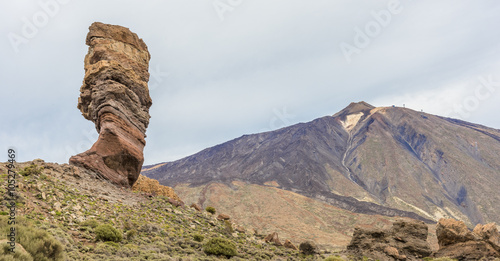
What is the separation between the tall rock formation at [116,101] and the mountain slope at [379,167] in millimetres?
72899

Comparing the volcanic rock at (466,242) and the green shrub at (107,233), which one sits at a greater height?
the green shrub at (107,233)

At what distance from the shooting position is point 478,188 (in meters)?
117

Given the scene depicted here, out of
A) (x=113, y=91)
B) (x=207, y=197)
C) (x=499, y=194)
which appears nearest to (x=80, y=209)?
(x=113, y=91)

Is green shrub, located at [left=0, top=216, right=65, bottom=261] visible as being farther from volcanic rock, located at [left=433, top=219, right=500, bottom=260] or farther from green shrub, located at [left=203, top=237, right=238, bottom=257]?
volcanic rock, located at [left=433, top=219, right=500, bottom=260]

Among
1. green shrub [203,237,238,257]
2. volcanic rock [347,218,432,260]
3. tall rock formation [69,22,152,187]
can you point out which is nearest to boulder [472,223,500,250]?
volcanic rock [347,218,432,260]

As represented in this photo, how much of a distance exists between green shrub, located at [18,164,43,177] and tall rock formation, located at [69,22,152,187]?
3.72 meters

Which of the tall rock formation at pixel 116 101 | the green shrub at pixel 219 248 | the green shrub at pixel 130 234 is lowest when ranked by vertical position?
the green shrub at pixel 219 248

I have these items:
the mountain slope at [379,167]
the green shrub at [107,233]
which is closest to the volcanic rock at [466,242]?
the green shrub at [107,233]

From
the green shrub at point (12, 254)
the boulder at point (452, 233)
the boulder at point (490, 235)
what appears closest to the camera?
the green shrub at point (12, 254)

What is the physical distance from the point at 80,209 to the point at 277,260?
520 inches

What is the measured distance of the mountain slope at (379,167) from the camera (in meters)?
107

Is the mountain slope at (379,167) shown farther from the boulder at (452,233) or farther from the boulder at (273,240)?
the boulder at (273,240)

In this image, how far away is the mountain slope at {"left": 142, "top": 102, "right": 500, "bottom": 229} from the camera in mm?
106625

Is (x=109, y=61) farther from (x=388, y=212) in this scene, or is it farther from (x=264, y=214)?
(x=388, y=212)
